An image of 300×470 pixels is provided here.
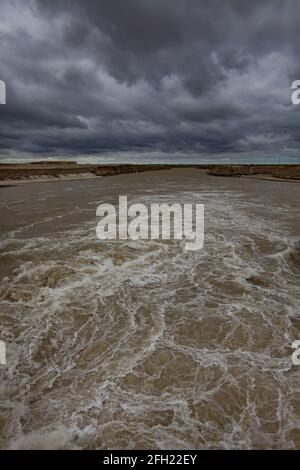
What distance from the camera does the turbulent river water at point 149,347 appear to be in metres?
4.21

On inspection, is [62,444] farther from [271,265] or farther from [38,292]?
[271,265]

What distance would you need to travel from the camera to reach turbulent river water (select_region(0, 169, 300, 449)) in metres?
4.21

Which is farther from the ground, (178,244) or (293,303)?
(178,244)

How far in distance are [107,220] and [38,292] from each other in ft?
32.2

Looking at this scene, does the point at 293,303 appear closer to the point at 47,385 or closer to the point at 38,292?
the point at 47,385

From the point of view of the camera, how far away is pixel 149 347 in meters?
6.06

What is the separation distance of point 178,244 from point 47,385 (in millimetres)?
8838

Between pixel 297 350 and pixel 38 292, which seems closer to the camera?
pixel 297 350

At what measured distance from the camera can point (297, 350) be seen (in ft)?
19.2

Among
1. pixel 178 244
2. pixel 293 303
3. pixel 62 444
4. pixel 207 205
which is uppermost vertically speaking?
pixel 207 205

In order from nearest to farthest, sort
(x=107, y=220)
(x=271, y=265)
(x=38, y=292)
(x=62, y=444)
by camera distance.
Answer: (x=62, y=444) → (x=38, y=292) → (x=271, y=265) → (x=107, y=220)

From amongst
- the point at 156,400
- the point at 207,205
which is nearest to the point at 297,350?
the point at 156,400

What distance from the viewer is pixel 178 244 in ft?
41.9

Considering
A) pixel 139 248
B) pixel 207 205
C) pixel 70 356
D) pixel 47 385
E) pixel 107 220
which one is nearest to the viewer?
pixel 47 385
